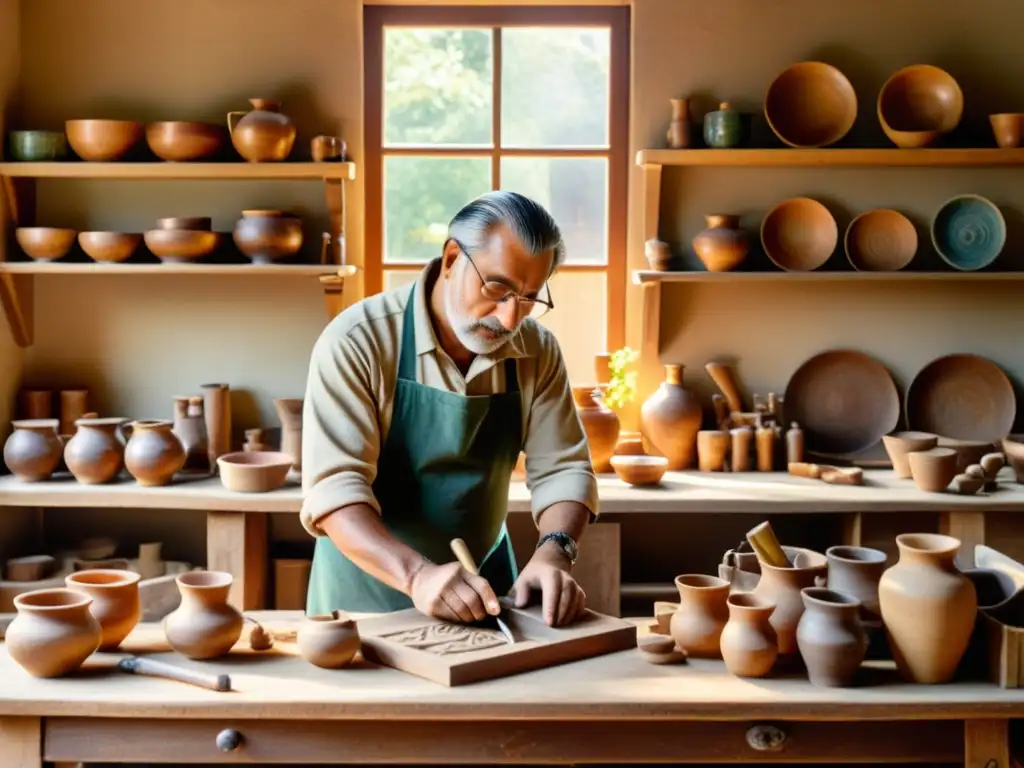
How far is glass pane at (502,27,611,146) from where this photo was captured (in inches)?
197

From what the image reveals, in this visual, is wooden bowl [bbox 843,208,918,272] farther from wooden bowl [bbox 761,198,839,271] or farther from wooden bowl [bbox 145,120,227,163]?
wooden bowl [bbox 145,120,227,163]

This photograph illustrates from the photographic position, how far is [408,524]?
117 inches

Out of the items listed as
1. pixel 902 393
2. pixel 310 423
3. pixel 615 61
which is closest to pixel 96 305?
pixel 615 61

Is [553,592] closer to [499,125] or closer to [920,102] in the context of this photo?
[499,125]

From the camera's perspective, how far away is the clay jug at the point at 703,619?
7.87 ft

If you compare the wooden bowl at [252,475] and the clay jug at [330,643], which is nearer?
the clay jug at [330,643]

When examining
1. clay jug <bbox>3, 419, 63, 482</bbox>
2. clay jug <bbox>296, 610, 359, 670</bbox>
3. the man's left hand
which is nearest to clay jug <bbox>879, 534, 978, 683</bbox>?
the man's left hand

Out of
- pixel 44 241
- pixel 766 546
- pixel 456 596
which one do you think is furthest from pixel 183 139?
pixel 766 546

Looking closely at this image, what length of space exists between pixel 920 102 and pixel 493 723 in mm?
3630

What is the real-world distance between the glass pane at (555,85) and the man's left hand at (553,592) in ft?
9.06

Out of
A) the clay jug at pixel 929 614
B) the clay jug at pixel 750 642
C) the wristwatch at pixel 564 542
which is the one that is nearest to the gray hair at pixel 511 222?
the wristwatch at pixel 564 542

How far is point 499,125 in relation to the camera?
5023 mm

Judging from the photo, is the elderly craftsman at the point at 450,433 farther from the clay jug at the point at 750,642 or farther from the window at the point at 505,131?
the window at the point at 505,131

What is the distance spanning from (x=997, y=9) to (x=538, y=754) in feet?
13.2
